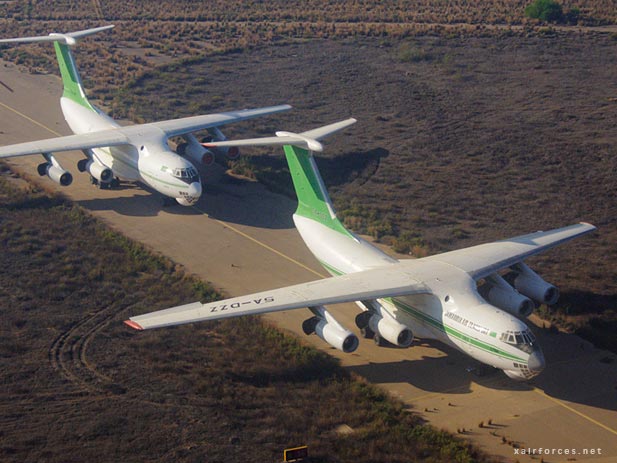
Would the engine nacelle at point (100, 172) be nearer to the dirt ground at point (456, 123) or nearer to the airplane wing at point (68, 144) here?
the airplane wing at point (68, 144)

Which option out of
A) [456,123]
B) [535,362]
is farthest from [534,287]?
[456,123]

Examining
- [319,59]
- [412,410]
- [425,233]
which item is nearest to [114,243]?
[425,233]

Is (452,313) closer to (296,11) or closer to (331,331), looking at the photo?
(331,331)

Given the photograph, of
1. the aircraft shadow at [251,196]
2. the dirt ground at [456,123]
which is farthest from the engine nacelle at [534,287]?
the aircraft shadow at [251,196]

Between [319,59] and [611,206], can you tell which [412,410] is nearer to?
[611,206]

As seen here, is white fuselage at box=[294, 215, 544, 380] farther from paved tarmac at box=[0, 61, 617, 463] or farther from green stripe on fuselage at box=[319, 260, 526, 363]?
paved tarmac at box=[0, 61, 617, 463]

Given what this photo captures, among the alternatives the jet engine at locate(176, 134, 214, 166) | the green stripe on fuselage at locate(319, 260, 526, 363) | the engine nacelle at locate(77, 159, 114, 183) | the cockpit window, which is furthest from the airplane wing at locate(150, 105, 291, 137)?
the cockpit window

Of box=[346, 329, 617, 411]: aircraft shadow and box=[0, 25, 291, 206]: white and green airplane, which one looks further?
box=[0, 25, 291, 206]: white and green airplane
